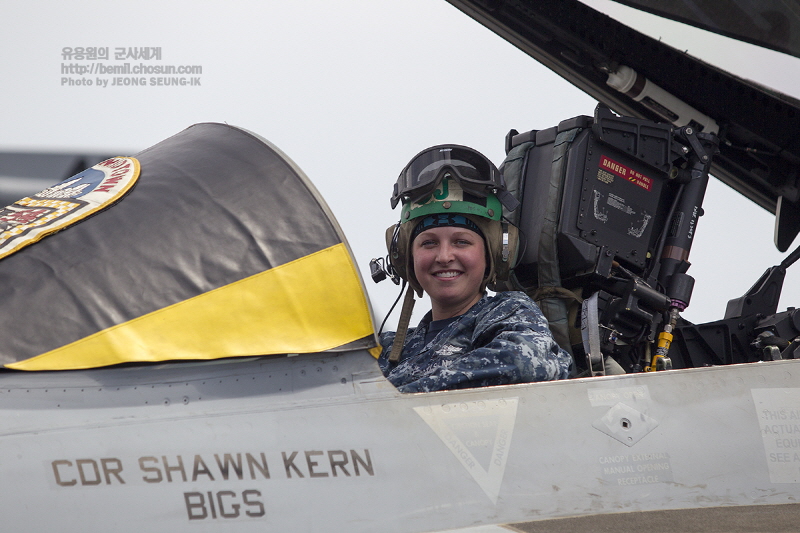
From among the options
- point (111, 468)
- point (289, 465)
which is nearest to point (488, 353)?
point (289, 465)

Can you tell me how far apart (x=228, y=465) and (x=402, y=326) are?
1.08m

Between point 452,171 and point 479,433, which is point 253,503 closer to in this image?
point 479,433

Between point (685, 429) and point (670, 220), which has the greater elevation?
point (670, 220)

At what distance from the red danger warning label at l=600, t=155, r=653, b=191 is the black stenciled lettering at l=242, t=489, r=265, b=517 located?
6.13 feet

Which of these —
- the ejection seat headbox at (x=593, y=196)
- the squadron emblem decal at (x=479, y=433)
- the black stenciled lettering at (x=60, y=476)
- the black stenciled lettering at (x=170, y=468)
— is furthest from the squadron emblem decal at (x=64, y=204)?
the ejection seat headbox at (x=593, y=196)

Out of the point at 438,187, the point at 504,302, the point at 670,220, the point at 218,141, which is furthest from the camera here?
the point at 670,220

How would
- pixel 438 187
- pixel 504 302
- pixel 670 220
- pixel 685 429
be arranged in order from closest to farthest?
pixel 685 429, pixel 504 302, pixel 438 187, pixel 670 220

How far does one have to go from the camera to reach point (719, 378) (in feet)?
5.13

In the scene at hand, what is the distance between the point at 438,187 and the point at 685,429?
3.75ft

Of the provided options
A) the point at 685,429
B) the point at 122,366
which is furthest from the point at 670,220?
the point at 122,366

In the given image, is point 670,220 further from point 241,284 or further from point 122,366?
point 122,366

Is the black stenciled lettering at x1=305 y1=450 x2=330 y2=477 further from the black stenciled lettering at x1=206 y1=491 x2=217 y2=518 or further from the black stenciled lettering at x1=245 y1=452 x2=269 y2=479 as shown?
the black stenciled lettering at x1=206 y1=491 x2=217 y2=518

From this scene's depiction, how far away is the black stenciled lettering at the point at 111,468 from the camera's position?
1266 millimetres

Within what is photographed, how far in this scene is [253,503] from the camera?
1.29 metres
